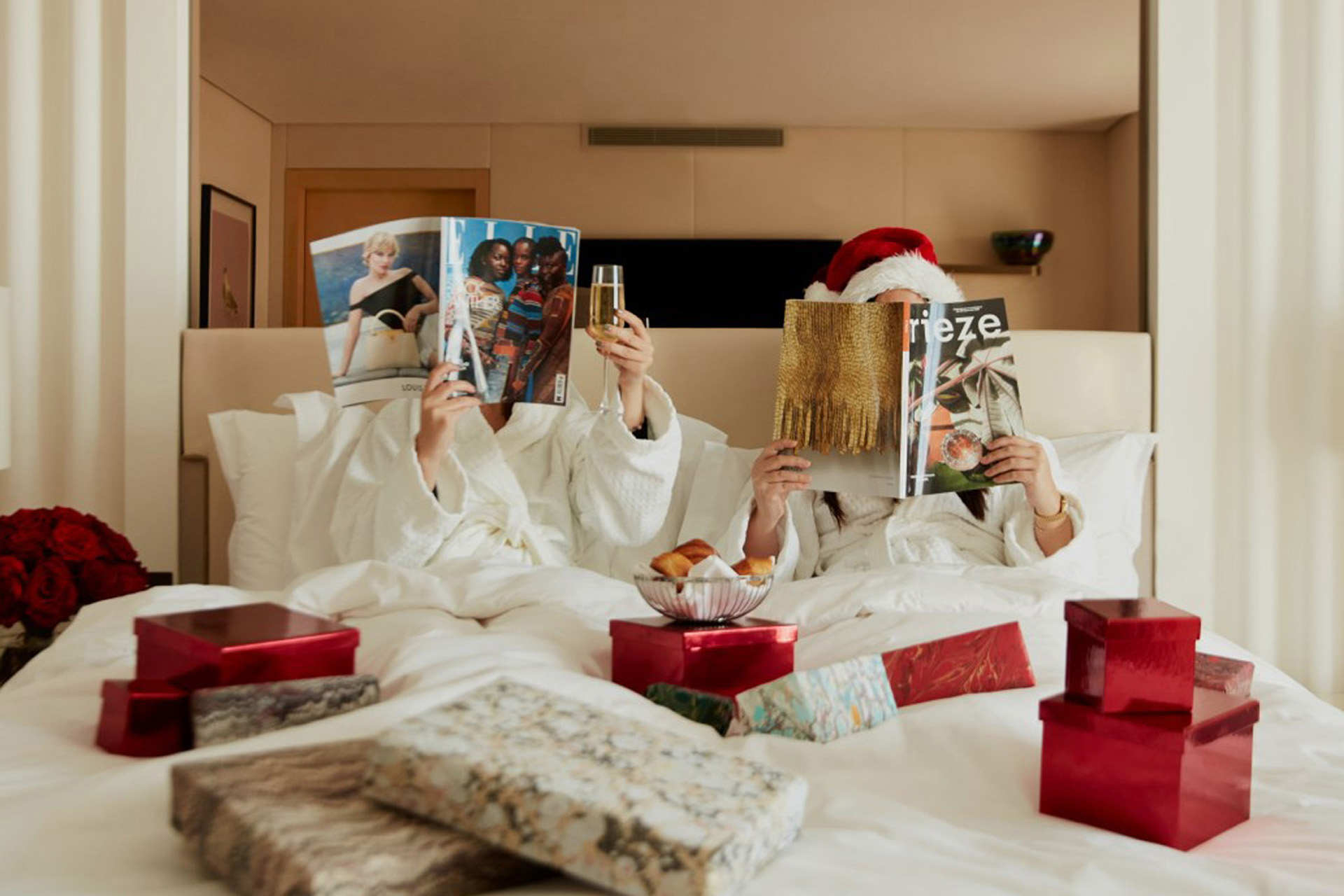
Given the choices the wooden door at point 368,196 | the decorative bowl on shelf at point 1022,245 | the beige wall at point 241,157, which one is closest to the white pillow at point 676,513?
the beige wall at point 241,157

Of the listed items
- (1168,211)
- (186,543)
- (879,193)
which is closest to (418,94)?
(879,193)

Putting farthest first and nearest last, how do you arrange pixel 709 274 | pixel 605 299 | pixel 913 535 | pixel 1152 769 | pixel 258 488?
1. pixel 709 274
2. pixel 258 488
3. pixel 913 535
4. pixel 605 299
5. pixel 1152 769

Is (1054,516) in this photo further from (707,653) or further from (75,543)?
(75,543)

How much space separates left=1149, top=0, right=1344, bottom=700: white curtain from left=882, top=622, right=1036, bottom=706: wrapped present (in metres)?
1.36

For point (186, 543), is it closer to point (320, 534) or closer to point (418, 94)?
point (320, 534)

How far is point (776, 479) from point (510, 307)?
0.51 metres

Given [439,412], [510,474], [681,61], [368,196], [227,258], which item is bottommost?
[510,474]

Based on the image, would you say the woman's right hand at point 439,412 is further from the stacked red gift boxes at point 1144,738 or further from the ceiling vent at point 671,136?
the ceiling vent at point 671,136

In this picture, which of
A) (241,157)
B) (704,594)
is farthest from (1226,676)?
(241,157)

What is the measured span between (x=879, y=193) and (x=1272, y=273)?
→ 332 centimetres

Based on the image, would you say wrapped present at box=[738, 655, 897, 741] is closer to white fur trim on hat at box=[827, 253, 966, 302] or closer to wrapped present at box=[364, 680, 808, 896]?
wrapped present at box=[364, 680, 808, 896]

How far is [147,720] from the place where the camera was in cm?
98

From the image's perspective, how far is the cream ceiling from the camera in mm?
4348

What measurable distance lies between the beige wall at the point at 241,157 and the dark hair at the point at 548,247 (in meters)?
3.36
